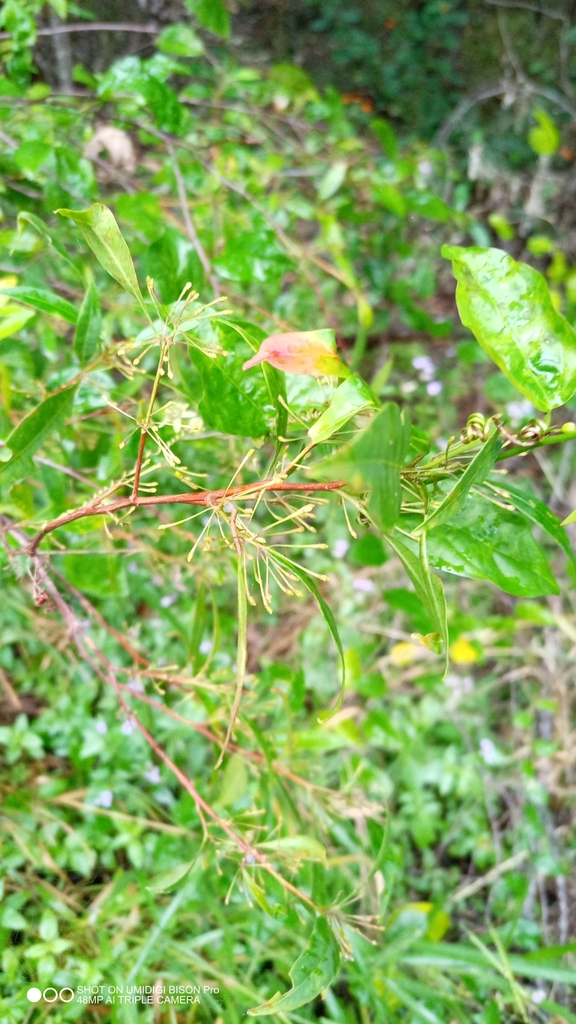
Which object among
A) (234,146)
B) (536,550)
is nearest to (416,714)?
(536,550)

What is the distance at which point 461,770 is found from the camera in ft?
4.28

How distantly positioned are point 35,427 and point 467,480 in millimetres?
352

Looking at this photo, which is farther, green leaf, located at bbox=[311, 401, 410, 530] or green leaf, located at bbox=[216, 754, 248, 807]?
green leaf, located at bbox=[216, 754, 248, 807]

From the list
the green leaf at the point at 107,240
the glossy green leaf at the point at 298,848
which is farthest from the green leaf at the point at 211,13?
the glossy green leaf at the point at 298,848

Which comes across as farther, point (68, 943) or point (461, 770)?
point (461, 770)

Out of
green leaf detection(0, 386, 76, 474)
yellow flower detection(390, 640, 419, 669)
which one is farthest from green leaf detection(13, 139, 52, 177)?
yellow flower detection(390, 640, 419, 669)

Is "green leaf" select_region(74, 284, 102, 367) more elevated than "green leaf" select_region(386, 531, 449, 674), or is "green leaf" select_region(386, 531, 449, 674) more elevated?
"green leaf" select_region(74, 284, 102, 367)

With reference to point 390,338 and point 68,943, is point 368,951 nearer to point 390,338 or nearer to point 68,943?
point 68,943

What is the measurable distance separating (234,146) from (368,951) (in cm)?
143

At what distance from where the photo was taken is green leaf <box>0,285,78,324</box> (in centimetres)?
52

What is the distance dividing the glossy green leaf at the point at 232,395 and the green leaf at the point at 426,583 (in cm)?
17

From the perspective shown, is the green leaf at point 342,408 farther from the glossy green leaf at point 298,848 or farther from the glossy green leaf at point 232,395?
the glossy green leaf at point 298,848

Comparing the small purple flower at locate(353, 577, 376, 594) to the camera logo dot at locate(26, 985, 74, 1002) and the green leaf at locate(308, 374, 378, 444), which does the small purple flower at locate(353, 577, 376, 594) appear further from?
the green leaf at locate(308, 374, 378, 444)

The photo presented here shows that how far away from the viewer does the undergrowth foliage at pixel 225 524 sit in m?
0.41
